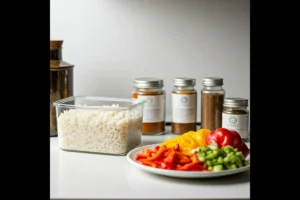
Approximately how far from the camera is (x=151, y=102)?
182cm

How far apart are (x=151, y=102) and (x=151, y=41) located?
1.08 ft

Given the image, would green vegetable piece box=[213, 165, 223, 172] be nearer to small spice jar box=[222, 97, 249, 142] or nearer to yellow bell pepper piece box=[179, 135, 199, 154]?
yellow bell pepper piece box=[179, 135, 199, 154]

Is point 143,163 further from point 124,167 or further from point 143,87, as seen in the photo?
point 143,87

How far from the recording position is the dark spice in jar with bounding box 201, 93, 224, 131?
1.84 metres

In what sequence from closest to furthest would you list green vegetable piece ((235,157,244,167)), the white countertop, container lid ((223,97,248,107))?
1. the white countertop
2. green vegetable piece ((235,157,244,167))
3. container lid ((223,97,248,107))

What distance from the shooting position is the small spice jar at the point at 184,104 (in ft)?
6.04

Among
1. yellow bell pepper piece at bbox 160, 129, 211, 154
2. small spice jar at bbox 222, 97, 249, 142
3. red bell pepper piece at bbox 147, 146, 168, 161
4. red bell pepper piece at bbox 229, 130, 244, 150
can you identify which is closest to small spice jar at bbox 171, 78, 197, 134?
small spice jar at bbox 222, 97, 249, 142

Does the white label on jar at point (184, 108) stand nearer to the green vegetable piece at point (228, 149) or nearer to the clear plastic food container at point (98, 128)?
the clear plastic food container at point (98, 128)

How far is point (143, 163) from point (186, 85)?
1.73 ft

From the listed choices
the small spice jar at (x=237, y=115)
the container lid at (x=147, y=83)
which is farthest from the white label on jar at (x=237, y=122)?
the container lid at (x=147, y=83)

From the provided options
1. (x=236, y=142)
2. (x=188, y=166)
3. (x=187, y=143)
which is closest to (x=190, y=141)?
(x=187, y=143)

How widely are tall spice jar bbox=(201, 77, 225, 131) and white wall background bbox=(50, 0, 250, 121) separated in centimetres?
21

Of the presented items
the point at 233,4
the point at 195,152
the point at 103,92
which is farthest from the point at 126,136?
the point at 233,4

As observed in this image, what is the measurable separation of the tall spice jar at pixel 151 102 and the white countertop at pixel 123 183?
0.34 m
